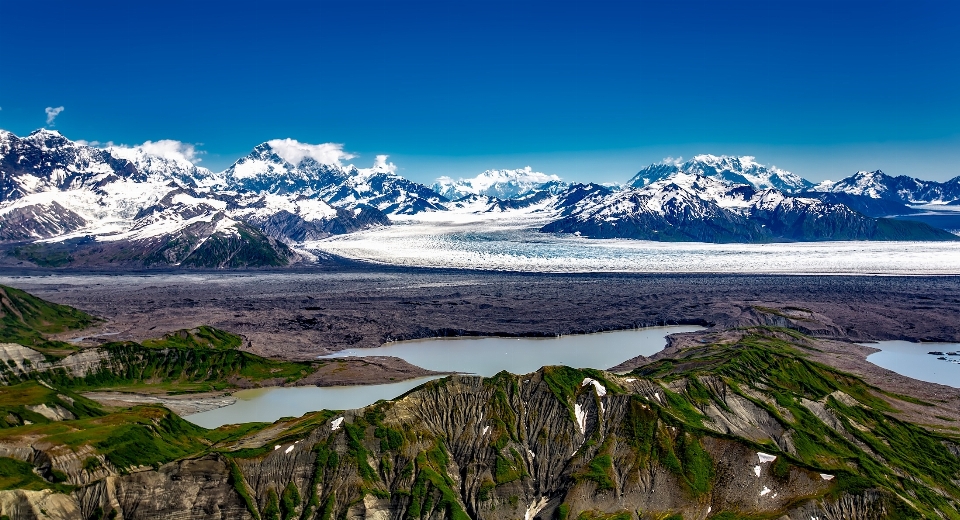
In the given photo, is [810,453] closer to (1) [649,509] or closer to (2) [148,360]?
(1) [649,509]

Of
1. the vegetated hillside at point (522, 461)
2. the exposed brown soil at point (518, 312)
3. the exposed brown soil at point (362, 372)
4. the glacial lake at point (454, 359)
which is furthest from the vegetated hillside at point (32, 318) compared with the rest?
the vegetated hillside at point (522, 461)

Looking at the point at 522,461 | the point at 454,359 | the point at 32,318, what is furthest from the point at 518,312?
the point at 522,461

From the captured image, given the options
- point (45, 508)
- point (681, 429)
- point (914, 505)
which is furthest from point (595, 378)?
point (45, 508)

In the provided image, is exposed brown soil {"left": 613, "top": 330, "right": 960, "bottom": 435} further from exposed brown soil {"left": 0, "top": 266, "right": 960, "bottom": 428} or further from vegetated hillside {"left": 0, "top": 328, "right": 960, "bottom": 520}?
vegetated hillside {"left": 0, "top": 328, "right": 960, "bottom": 520}

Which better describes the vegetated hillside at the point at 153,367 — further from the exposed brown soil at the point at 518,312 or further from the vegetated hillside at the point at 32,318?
the vegetated hillside at the point at 32,318

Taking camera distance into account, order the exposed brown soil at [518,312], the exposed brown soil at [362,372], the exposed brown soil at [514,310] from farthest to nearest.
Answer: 1. the exposed brown soil at [514,310]
2. the exposed brown soil at [518,312]
3. the exposed brown soil at [362,372]

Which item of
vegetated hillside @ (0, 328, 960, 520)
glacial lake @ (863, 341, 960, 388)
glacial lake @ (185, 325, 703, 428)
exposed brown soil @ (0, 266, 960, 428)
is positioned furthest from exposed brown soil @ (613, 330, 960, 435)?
vegetated hillside @ (0, 328, 960, 520)
